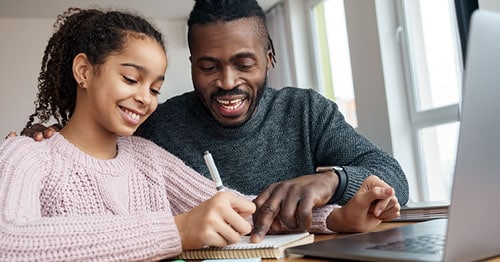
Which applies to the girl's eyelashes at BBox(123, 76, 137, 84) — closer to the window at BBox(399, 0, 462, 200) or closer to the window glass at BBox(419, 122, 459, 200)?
the window at BBox(399, 0, 462, 200)

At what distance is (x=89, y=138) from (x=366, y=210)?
20.8 inches

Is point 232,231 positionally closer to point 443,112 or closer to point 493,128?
point 493,128

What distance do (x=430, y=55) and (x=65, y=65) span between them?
2.53 meters

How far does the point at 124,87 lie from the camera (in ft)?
3.42

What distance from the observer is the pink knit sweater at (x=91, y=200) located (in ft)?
2.42

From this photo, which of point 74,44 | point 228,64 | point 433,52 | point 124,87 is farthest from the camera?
point 433,52

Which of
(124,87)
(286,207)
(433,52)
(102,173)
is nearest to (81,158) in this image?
(102,173)

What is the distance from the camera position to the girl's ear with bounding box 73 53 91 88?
1.09 meters

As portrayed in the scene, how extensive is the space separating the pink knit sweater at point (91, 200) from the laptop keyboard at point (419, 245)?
30 centimetres

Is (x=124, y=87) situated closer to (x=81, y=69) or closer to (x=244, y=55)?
(x=81, y=69)

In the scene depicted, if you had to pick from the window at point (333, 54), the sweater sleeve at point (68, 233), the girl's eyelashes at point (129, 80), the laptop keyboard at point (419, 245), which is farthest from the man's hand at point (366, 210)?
the window at point (333, 54)

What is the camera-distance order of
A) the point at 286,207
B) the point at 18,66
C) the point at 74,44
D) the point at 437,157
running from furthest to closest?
the point at 18,66 < the point at 437,157 < the point at 74,44 < the point at 286,207

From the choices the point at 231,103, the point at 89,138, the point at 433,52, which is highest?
the point at 433,52

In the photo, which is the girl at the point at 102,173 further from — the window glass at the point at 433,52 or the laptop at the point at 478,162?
the window glass at the point at 433,52
